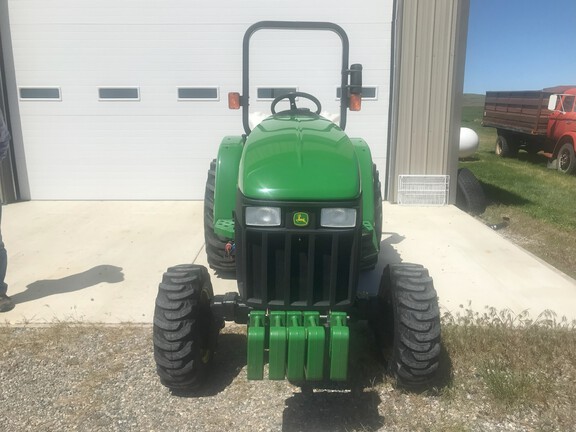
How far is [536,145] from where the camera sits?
Result: 13.2 metres

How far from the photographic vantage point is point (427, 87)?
7.12 metres

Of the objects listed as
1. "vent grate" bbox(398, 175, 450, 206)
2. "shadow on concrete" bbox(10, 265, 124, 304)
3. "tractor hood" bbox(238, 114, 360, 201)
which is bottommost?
"shadow on concrete" bbox(10, 265, 124, 304)

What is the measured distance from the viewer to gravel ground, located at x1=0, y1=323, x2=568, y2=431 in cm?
271

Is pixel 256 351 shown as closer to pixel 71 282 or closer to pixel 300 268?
pixel 300 268

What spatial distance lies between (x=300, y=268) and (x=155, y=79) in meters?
5.37

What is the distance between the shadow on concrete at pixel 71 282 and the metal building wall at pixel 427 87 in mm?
4141

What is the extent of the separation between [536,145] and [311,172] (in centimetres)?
1233

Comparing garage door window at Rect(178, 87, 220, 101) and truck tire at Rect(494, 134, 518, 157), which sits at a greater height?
garage door window at Rect(178, 87, 220, 101)

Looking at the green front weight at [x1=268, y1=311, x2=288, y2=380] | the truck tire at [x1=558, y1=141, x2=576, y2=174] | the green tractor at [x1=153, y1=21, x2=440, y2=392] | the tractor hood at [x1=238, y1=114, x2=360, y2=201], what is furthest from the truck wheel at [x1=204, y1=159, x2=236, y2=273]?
the truck tire at [x1=558, y1=141, x2=576, y2=174]

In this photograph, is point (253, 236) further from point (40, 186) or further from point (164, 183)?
point (40, 186)

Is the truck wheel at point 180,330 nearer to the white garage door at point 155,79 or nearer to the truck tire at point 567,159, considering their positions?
the white garage door at point 155,79

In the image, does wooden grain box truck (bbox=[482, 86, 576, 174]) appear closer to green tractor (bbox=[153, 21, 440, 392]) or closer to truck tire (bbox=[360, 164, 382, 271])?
truck tire (bbox=[360, 164, 382, 271])

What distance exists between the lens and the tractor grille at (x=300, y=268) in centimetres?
256

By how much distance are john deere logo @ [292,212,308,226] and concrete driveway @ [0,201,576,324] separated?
1813 mm
